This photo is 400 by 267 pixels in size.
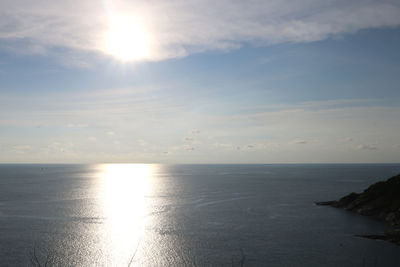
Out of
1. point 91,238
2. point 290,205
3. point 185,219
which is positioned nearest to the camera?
point 91,238

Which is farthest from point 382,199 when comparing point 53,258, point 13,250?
point 13,250

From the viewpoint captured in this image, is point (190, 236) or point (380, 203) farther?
point (380, 203)

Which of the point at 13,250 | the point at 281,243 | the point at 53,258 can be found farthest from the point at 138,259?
the point at 281,243

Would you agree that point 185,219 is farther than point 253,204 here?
No

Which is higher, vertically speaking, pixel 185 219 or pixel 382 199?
pixel 382 199

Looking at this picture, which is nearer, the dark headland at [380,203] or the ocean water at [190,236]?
the ocean water at [190,236]

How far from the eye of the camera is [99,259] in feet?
173

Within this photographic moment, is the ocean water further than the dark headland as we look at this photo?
No

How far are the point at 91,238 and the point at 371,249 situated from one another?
5779cm

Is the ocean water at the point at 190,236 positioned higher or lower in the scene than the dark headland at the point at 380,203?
lower

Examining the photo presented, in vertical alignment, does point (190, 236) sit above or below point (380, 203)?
below

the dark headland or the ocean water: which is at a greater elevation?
the dark headland

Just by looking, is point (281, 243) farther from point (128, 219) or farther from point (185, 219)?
point (128, 219)

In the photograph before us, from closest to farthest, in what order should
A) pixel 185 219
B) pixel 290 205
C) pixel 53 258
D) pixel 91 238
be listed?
pixel 53 258 < pixel 91 238 < pixel 185 219 < pixel 290 205
